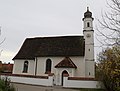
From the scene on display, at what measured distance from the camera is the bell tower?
2719 centimetres

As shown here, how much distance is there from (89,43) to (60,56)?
4.95m

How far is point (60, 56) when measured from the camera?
27719mm

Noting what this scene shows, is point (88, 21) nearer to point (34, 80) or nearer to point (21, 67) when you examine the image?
point (34, 80)

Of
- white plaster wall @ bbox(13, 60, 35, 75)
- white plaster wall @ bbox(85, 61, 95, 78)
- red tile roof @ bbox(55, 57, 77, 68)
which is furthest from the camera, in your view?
white plaster wall @ bbox(13, 60, 35, 75)

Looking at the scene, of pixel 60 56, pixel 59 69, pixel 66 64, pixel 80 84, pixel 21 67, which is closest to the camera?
pixel 80 84

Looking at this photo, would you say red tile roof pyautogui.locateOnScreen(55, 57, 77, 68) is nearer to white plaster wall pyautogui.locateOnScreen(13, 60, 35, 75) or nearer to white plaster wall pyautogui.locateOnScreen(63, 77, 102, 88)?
white plaster wall pyautogui.locateOnScreen(63, 77, 102, 88)

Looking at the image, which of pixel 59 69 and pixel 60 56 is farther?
pixel 60 56

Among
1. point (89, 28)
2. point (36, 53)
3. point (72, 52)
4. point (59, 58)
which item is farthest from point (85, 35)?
point (36, 53)

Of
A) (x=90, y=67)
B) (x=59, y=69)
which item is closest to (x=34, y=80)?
(x=59, y=69)

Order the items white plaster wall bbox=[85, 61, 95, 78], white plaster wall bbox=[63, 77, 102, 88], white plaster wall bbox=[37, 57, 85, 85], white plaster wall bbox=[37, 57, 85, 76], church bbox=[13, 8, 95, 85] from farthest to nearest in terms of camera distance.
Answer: white plaster wall bbox=[85, 61, 95, 78] → white plaster wall bbox=[37, 57, 85, 76] → church bbox=[13, 8, 95, 85] → white plaster wall bbox=[37, 57, 85, 85] → white plaster wall bbox=[63, 77, 102, 88]

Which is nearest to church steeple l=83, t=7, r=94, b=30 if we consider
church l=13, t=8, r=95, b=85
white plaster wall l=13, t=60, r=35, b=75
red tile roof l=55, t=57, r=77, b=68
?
church l=13, t=8, r=95, b=85

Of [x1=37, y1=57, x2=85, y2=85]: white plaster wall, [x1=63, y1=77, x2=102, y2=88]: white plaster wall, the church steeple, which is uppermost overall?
the church steeple

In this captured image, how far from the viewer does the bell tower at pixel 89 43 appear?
27.2 meters

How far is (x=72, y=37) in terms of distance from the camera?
1198 inches
